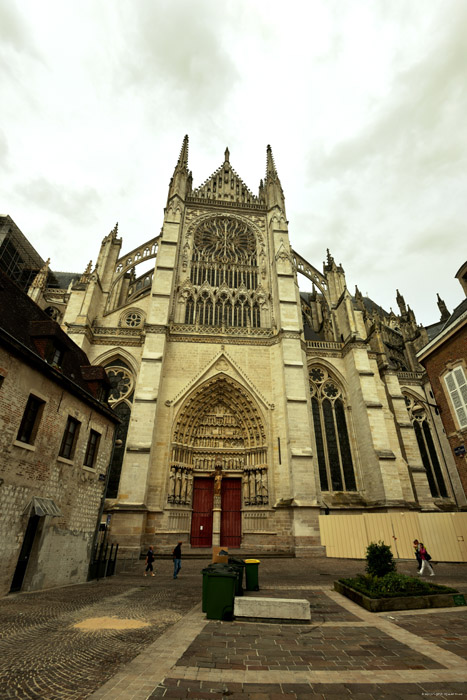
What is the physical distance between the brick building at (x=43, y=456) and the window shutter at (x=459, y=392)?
39.2 feet

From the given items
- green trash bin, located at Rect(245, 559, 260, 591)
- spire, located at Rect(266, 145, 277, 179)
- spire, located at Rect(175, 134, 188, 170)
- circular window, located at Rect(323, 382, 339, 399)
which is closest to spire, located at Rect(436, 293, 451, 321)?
circular window, located at Rect(323, 382, 339, 399)

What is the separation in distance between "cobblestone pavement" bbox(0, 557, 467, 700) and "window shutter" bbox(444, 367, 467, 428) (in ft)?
19.7

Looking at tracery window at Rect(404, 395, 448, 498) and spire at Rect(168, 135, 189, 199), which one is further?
spire at Rect(168, 135, 189, 199)

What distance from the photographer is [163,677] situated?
332 centimetres

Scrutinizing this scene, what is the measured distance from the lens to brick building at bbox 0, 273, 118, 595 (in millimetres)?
7650

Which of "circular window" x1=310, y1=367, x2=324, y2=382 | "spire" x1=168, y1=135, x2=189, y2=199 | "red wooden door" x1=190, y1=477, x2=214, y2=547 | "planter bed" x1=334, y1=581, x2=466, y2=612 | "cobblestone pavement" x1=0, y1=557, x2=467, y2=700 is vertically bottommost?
"cobblestone pavement" x1=0, y1=557, x2=467, y2=700

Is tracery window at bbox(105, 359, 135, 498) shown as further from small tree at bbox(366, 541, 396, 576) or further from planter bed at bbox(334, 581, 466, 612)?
planter bed at bbox(334, 581, 466, 612)

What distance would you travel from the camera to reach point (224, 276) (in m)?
23.0

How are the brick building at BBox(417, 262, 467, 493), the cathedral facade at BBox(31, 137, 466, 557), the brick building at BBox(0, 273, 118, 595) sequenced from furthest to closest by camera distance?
the cathedral facade at BBox(31, 137, 466, 557) → the brick building at BBox(417, 262, 467, 493) → the brick building at BBox(0, 273, 118, 595)

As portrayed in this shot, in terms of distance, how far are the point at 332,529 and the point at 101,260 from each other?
20.9 meters

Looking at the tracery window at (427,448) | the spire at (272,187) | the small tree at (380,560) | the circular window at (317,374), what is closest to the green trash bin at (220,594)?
the small tree at (380,560)

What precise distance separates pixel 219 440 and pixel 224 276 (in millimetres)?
11230

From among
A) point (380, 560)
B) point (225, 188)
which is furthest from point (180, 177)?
point (380, 560)

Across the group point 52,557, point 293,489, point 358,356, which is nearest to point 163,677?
point 52,557
